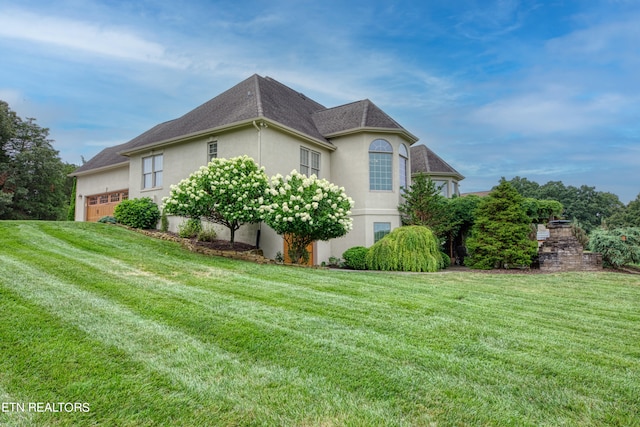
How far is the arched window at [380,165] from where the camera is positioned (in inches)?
655

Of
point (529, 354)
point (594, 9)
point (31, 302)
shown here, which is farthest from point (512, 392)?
point (594, 9)

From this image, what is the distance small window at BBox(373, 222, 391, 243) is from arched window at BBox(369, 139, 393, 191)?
1619 mm

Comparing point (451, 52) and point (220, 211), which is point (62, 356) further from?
point (451, 52)

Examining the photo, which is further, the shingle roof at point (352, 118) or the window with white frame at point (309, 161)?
the shingle roof at point (352, 118)

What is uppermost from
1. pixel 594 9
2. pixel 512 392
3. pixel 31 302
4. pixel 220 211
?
pixel 594 9

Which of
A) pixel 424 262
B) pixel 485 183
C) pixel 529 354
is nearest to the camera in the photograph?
pixel 529 354

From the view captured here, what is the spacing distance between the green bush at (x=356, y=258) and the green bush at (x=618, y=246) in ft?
28.0

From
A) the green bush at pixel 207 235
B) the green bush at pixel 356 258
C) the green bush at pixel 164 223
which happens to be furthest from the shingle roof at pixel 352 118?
the green bush at pixel 164 223

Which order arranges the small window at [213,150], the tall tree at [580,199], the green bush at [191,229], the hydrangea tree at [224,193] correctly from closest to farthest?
1. the hydrangea tree at [224,193]
2. the green bush at [191,229]
3. the small window at [213,150]
4. the tall tree at [580,199]

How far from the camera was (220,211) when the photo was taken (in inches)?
451

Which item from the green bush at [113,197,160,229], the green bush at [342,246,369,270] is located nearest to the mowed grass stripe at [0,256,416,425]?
the green bush at [342,246,369,270]

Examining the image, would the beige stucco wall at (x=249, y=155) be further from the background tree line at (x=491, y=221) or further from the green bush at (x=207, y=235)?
the background tree line at (x=491, y=221)

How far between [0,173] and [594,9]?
3714cm

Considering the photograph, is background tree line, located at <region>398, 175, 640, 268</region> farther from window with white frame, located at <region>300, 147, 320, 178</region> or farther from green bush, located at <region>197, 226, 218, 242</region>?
Answer: green bush, located at <region>197, 226, 218, 242</region>
